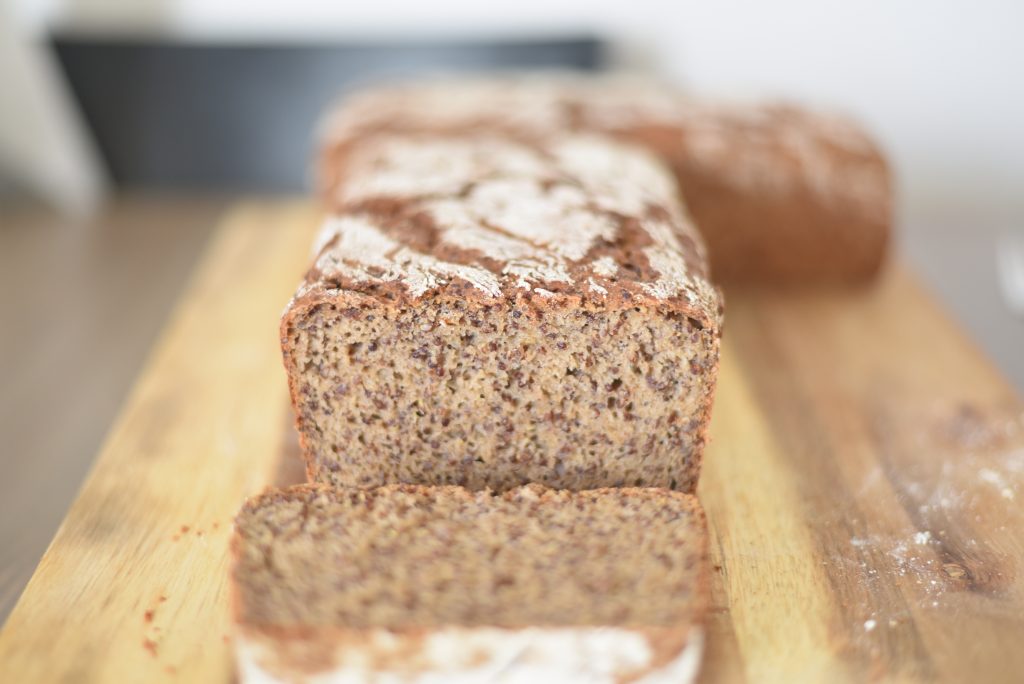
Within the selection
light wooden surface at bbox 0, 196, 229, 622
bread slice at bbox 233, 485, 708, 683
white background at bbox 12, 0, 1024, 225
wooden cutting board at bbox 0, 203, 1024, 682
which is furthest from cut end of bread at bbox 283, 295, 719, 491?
white background at bbox 12, 0, 1024, 225

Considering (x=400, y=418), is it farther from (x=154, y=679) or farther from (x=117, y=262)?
(x=117, y=262)

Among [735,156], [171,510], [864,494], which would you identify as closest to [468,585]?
[171,510]

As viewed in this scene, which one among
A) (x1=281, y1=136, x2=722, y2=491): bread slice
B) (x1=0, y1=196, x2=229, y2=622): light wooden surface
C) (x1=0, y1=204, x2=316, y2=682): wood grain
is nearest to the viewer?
(x1=0, y1=204, x2=316, y2=682): wood grain

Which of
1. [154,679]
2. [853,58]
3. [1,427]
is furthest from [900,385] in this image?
[1,427]

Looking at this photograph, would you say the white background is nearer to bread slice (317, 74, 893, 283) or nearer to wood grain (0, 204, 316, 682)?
bread slice (317, 74, 893, 283)

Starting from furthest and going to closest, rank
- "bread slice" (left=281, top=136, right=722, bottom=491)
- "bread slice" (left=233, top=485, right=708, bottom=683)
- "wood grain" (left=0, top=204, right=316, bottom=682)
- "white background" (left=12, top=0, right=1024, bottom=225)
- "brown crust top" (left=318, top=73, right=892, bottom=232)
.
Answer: "white background" (left=12, top=0, right=1024, bottom=225), "brown crust top" (left=318, top=73, right=892, bottom=232), "bread slice" (left=281, top=136, right=722, bottom=491), "wood grain" (left=0, top=204, right=316, bottom=682), "bread slice" (left=233, top=485, right=708, bottom=683)

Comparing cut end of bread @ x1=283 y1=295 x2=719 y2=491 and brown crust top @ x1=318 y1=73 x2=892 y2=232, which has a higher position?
brown crust top @ x1=318 y1=73 x2=892 y2=232

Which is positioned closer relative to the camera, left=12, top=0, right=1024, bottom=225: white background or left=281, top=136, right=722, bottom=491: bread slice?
left=281, top=136, right=722, bottom=491: bread slice
